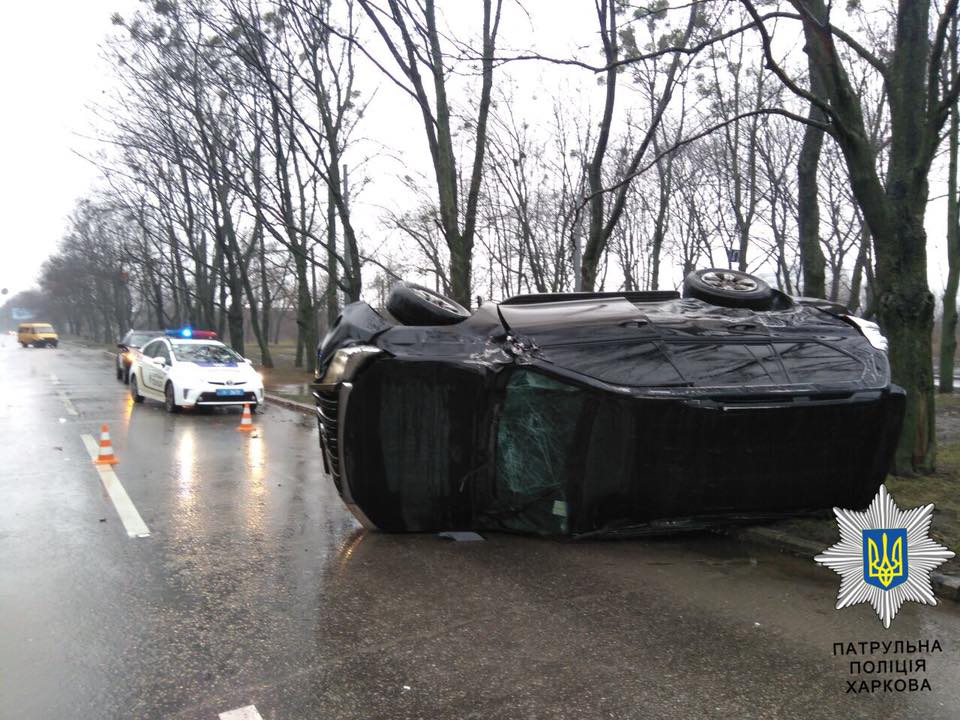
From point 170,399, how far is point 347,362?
10234 mm

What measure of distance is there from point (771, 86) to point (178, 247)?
2584cm

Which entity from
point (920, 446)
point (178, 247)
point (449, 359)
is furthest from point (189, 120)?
point (920, 446)

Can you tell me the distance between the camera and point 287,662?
3537 millimetres

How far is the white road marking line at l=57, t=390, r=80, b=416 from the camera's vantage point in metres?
14.1

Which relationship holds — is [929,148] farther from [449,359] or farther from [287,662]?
[287,662]

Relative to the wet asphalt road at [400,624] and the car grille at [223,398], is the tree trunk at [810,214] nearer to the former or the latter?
the wet asphalt road at [400,624]

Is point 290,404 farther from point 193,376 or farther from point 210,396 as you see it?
point 193,376

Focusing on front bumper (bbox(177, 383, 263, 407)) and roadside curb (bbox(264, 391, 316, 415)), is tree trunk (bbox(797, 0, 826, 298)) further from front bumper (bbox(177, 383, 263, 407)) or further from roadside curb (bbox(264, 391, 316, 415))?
front bumper (bbox(177, 383, 263, 407))

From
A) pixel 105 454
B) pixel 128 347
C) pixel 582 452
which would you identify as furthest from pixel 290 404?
pixel 582 452

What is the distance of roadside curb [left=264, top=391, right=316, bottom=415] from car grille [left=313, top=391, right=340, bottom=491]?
8.99 m

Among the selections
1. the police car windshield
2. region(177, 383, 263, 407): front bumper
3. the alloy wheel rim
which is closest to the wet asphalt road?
the alloy wheel rim

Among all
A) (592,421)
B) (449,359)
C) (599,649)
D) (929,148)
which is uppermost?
(929,148)

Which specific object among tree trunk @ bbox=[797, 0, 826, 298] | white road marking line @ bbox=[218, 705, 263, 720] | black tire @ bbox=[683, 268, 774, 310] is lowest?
white road marking line @ bbox=[218, 705, 263, 720]

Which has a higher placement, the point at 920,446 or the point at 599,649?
the point at 920,446
